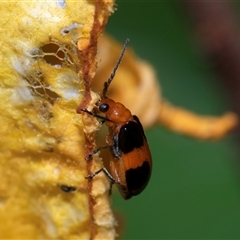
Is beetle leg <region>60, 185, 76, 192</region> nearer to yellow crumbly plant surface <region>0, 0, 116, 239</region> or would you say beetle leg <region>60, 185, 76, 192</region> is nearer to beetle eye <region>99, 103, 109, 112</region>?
yellow crumbly plant surface <region>0, 0, 116, 239</region>

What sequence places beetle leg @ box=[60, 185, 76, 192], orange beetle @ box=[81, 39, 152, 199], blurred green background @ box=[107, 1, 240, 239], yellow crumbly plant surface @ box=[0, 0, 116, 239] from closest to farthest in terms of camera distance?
yellow crumbly plant surface @ box=[0, 0, 116, 239]
beetle leg @ box=[60, 185, 76, 192]
orange beetle @ box=[81, 39, 152, 199]
blurred green background @ box=[107, 1, 240, 239]

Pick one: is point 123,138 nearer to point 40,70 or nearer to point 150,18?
point 40,70

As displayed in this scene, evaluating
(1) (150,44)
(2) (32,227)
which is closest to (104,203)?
(2) (32,227)

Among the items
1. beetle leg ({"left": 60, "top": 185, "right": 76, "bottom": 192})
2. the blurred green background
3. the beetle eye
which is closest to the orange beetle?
the beetle eye

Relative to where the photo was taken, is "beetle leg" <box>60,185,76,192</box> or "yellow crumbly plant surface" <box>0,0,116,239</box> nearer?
"yellow crumbly plant surface" <box>0,0,116,239</box>

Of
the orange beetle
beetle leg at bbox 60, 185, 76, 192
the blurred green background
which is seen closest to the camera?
beetle leg at bbox 60, 185, 76, 192

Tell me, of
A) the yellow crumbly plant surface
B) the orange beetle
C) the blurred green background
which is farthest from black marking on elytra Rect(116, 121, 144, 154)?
the blurred green background

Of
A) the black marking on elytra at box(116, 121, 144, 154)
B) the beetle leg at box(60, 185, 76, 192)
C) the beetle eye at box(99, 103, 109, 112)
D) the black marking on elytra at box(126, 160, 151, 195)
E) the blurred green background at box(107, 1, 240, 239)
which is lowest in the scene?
the blurred green background at box(107, 1, 240, 239)

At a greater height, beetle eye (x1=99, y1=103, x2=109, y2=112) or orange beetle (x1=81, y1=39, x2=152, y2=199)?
beetle eye (x1=99, y1=103, x2=109, y2=112)

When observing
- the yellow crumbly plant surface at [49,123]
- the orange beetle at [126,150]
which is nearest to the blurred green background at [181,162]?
the orange beetle at [126,150]
